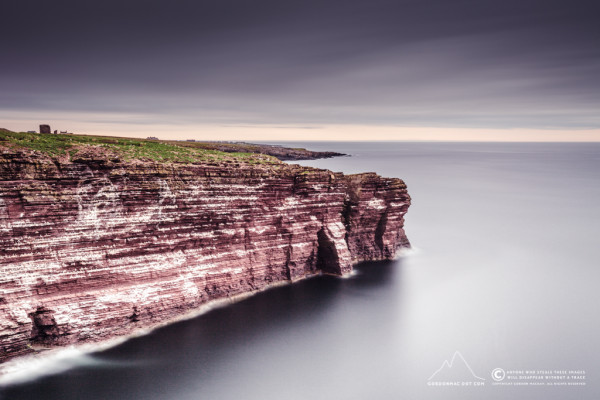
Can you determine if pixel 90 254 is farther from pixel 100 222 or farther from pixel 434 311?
pixel 434 311

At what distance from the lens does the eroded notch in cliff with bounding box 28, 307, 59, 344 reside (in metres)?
18.2

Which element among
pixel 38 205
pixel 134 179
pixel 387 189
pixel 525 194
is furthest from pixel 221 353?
pixel 525 194

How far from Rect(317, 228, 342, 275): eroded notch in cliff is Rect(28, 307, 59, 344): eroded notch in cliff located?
18516mm

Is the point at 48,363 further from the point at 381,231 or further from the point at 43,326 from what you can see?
the point at 381,231

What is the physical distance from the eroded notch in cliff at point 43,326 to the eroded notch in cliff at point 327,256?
18.5 meters

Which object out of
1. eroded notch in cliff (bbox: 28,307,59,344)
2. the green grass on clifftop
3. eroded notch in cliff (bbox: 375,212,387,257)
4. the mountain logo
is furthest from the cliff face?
the mountain logo

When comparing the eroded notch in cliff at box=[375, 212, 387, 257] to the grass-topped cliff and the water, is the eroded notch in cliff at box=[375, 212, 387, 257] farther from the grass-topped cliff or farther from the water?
the grass-topped cliff

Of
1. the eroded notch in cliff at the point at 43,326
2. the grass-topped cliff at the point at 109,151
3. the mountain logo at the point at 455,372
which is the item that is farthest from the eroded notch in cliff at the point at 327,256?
the eroded notch in cliff at the point at 43,326

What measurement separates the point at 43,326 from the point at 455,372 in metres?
22.8

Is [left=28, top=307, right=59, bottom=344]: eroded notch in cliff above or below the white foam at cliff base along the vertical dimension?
above

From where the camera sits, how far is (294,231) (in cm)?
2747

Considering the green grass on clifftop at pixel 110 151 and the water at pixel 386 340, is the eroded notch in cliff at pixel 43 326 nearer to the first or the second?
the water at pixel 386 340

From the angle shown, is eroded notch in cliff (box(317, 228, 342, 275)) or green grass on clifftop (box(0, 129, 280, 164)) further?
eroded notch in cliff (box(317, 228, 342, 275))

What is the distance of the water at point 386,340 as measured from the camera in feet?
61.8
